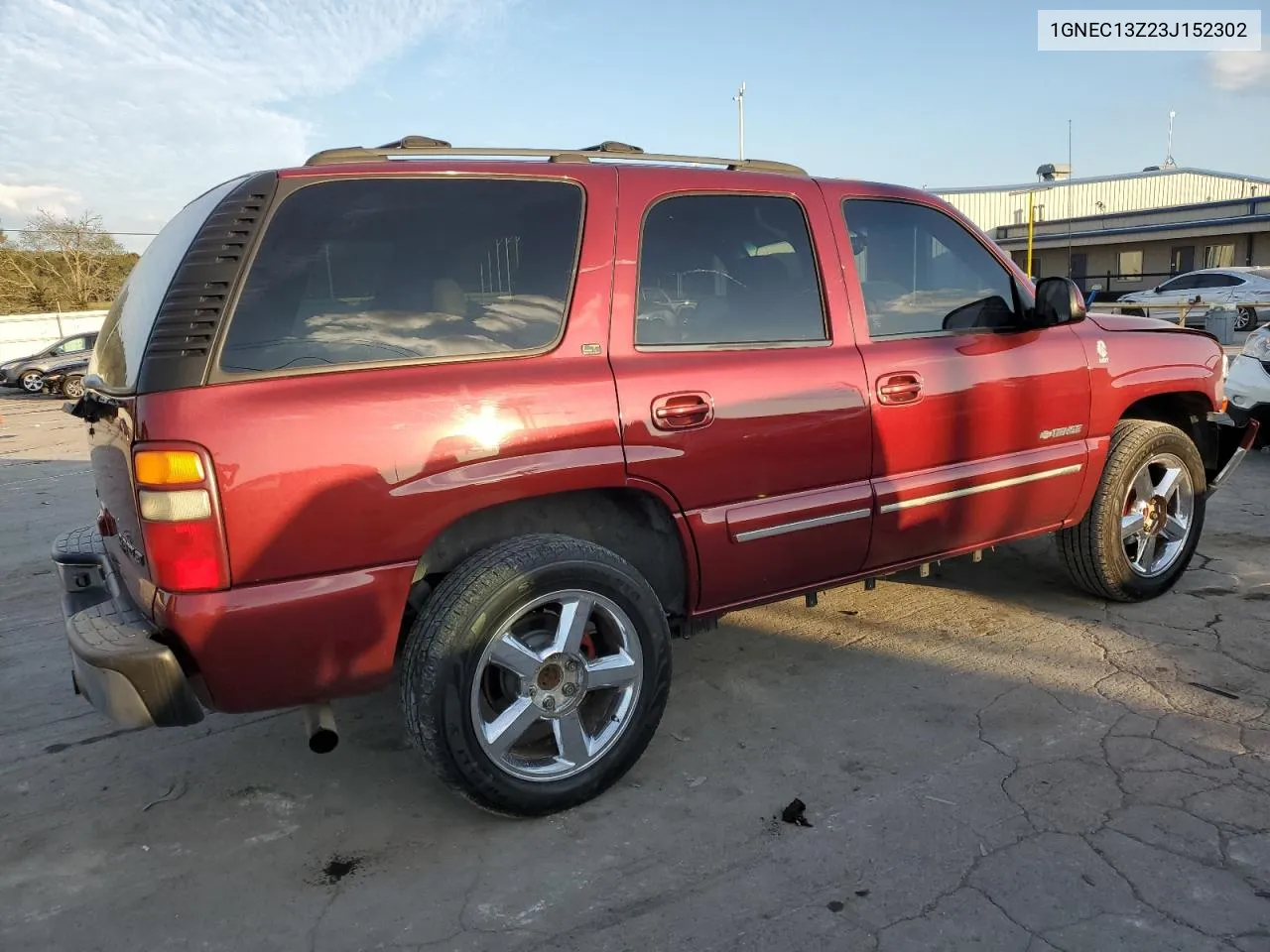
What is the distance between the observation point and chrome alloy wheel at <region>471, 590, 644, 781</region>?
8.80 feet

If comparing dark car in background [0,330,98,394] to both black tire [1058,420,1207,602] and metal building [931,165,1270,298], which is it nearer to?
black tire [1058,420,1207,602]

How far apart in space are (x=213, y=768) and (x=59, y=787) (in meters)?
0.49

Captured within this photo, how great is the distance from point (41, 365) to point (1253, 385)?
24.9 meters

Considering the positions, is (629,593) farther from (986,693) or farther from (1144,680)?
(1144,680)

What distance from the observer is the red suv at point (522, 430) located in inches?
92.9

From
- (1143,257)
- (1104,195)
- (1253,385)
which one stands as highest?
(1104,195)

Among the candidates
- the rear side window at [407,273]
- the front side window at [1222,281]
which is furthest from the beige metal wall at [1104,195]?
the rear side window at [407,273]

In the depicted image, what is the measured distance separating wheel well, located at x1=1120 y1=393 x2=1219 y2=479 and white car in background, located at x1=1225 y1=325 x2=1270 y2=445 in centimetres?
321

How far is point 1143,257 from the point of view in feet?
113

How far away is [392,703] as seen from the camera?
365cm

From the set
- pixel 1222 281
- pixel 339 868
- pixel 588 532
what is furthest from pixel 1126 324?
pixel 1222 281

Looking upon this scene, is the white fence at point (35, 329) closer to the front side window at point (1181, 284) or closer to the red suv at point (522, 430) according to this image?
the red suv at point (522, 430)

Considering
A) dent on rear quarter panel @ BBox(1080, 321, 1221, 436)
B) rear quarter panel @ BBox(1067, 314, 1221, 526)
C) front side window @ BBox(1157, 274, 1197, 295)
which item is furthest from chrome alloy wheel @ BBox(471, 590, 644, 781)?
front side window @ BBox(1157, 274, 1197, 295)

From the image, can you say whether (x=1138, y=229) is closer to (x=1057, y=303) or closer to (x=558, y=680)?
(x=1057, y=303)
